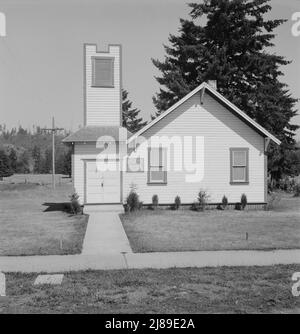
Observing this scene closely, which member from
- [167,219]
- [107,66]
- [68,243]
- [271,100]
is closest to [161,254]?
[68,243]

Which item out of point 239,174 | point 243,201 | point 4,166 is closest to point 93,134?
point 239,174

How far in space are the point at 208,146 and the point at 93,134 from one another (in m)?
5.77

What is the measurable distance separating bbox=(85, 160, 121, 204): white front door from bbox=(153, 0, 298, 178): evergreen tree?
19.0 meters

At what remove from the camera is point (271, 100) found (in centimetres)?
3916

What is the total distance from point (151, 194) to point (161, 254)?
10.8m

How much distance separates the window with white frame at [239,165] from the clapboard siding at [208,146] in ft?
0.66

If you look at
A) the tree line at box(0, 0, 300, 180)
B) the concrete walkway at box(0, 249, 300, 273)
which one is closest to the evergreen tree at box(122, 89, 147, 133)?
the tree line at box(0, 0, 300, 180)

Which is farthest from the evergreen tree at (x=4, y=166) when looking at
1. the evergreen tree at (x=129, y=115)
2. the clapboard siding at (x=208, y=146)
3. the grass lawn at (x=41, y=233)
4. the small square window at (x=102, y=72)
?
the clapboard siding at (x=208, y=146)

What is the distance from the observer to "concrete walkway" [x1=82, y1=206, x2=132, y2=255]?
12.1 m

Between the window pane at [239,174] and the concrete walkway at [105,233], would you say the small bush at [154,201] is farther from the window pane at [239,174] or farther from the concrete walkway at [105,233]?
the window pane at [239,174]

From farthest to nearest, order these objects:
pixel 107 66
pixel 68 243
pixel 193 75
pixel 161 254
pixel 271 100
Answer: pixel 193 75 < pixel 271 100 < pixel 107 66 < pixel 68 243 < pixel 161 254

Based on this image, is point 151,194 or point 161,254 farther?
point 151,194

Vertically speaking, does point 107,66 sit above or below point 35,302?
above

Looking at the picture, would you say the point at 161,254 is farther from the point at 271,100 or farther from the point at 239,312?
the point at 271,100
